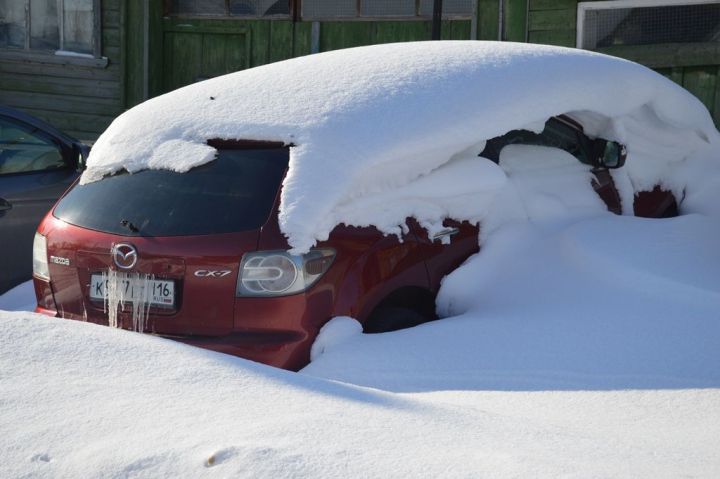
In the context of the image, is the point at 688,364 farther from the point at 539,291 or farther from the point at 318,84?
the point at 318,84

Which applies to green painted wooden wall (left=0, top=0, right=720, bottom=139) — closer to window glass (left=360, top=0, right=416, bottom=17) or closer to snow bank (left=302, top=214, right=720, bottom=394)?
window glass (left=360, top=0, right=416, bottom=17)

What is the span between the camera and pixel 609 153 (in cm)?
521

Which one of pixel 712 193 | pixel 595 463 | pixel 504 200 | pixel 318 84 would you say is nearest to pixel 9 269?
pixel 318 84

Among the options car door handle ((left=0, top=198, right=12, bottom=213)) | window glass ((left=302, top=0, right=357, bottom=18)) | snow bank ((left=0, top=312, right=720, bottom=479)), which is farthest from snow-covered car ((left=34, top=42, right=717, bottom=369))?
window glass ((left=302, top=0, right=357, bottom=18))

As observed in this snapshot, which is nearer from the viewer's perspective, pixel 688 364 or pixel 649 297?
pixel 688 364

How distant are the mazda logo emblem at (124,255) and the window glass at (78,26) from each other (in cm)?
936

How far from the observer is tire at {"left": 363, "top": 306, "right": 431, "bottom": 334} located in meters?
4.10

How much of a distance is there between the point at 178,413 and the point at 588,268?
2.32m

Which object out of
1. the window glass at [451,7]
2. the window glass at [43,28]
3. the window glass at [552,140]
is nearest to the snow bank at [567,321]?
the window glass at [552,140]

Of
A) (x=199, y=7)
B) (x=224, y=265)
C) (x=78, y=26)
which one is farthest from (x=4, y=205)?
(x=78, y=26)

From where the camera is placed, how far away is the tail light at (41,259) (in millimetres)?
4297

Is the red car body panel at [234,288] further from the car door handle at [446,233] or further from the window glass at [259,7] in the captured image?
the window glass at [259,7]

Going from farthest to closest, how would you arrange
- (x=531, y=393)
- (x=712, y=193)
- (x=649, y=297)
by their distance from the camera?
(x=712, y=193)
(x=649, y=297)
(x=531, y=393)

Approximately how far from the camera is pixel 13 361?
288cm
